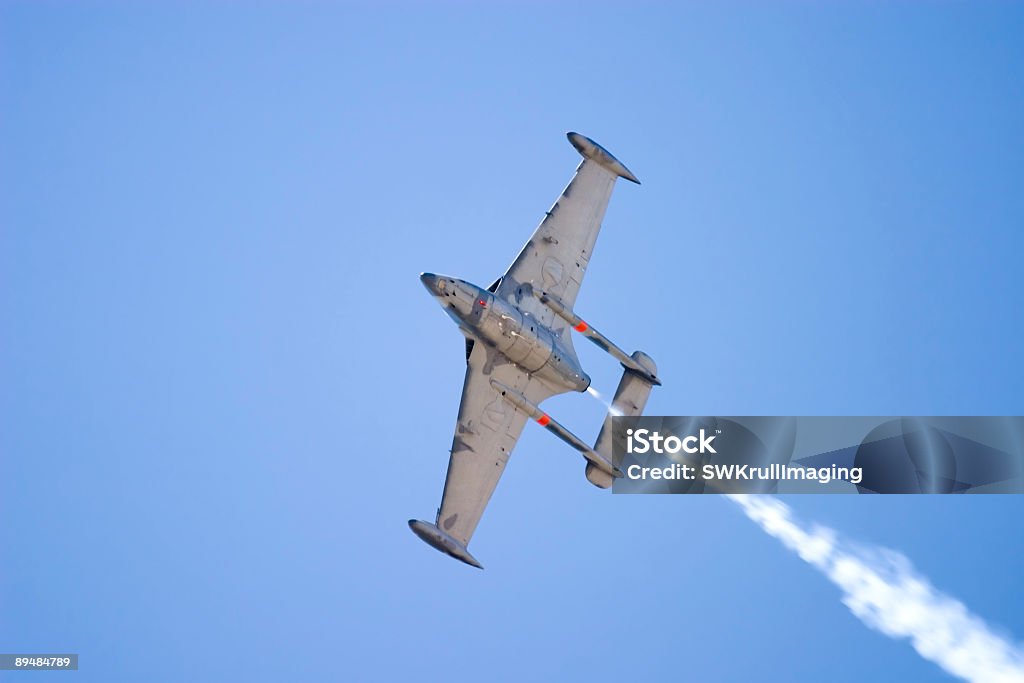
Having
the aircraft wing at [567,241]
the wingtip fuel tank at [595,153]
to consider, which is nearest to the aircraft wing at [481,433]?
the aircraft wing at [567,241]

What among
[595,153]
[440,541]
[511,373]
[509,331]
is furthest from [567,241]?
[440,541]

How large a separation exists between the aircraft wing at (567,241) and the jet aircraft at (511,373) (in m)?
0.06

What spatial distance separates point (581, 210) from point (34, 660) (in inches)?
1226

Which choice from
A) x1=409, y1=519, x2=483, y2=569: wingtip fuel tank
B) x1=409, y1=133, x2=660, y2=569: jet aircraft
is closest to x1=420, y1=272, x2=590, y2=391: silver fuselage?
x1=409, y1=133, x2=660, y2=569: jet aircraft

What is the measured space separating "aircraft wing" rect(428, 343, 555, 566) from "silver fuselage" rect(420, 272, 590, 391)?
0.71 meters

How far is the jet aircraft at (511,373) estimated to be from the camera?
6012cm

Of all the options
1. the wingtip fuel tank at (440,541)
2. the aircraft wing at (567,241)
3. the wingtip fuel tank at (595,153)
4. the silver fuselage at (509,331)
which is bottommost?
the wingtip fuel tank at (440,541)

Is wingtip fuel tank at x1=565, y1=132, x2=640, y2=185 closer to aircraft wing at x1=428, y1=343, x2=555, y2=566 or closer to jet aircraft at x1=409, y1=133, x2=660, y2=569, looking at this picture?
jet aircraft at x1=409, y1=133, x2=660, y2=569

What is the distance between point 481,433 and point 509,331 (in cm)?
484

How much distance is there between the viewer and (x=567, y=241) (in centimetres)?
6456

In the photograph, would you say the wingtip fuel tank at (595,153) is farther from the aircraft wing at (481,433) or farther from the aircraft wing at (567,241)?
the aircraft wing at (481,433)

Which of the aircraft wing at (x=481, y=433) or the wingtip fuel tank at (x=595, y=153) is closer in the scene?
the aircraft wing at (x=481, y=433)

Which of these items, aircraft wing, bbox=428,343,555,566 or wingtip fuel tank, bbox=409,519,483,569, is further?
aircraft wing, bbox=428,343,555,566

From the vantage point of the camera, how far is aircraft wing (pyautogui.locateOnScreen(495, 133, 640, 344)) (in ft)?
206
